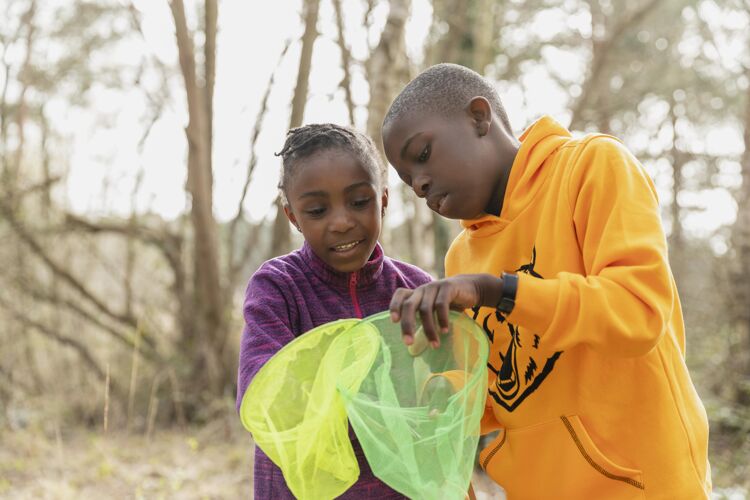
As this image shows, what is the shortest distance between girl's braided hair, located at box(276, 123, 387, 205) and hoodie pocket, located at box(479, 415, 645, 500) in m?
0.82

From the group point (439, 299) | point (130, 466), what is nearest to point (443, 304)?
point (439, 299)

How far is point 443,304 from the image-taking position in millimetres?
1426

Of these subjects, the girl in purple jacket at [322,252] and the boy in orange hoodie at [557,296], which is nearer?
the boy in orange hoodie at [557,296]

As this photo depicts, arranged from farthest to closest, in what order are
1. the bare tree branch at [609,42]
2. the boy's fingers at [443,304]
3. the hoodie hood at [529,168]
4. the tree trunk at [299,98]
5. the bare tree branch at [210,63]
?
the bare tree branch at [609,42], the tree trunk at [299,98], the bare tree branch at [210,63], the hoodie hood at [529,168], the boy's fingers at [443,304]

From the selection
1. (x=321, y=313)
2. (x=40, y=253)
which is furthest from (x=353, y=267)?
(x=40, y=253)

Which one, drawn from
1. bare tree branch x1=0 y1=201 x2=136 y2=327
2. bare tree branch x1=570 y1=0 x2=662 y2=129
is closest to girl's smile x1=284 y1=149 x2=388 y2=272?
bare tree branch x1=570 y1=0 x2=662 y2=129

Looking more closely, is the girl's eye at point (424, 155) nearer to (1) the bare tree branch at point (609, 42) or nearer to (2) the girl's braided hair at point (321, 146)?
(2) the girl's braided hair at point (321, 146)

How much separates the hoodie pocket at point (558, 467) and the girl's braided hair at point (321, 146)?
823mm

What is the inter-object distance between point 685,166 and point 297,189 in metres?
12.9

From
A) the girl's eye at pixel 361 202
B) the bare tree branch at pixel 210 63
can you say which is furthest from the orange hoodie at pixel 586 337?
the bare tree branch at pixel 210 63

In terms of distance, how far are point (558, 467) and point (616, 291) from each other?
1.72 feet

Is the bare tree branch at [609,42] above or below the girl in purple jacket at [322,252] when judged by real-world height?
above

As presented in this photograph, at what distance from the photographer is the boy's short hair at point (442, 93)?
1.85 meters

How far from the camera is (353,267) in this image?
2.07 m
